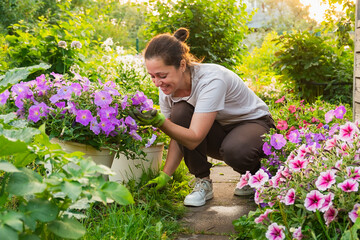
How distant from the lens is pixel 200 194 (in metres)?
2.40

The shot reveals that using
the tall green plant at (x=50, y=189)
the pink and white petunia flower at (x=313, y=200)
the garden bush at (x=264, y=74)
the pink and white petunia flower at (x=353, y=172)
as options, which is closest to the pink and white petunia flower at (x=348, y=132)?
the pink and white petunia flower at (x=353, y=172)

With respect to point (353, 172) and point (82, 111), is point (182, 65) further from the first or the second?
point (353, 172)

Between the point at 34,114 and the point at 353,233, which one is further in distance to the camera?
the point at 34,114

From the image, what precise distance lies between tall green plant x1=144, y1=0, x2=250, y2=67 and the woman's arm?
87.1 inches

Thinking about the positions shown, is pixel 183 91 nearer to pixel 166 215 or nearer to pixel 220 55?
pixel 166 215

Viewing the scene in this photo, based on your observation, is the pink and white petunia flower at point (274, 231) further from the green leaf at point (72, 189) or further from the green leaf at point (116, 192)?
the green leaf at point (72, 189)

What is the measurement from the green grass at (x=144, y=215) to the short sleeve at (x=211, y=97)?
0.52m

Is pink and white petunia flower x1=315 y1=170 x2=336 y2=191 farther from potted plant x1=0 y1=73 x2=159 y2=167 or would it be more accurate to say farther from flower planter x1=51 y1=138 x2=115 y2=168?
flower planter x1=51 y1=138 x2=115 y2=168

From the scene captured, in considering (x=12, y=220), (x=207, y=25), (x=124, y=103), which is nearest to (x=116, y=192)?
(x=12, y=220)

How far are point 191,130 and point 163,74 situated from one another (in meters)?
0.32

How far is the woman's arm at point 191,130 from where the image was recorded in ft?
7.08

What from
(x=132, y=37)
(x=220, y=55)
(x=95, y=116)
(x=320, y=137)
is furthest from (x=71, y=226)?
(x=132, y=37)

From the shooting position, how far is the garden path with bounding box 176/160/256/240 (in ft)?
6.47

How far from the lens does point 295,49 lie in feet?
16.8
